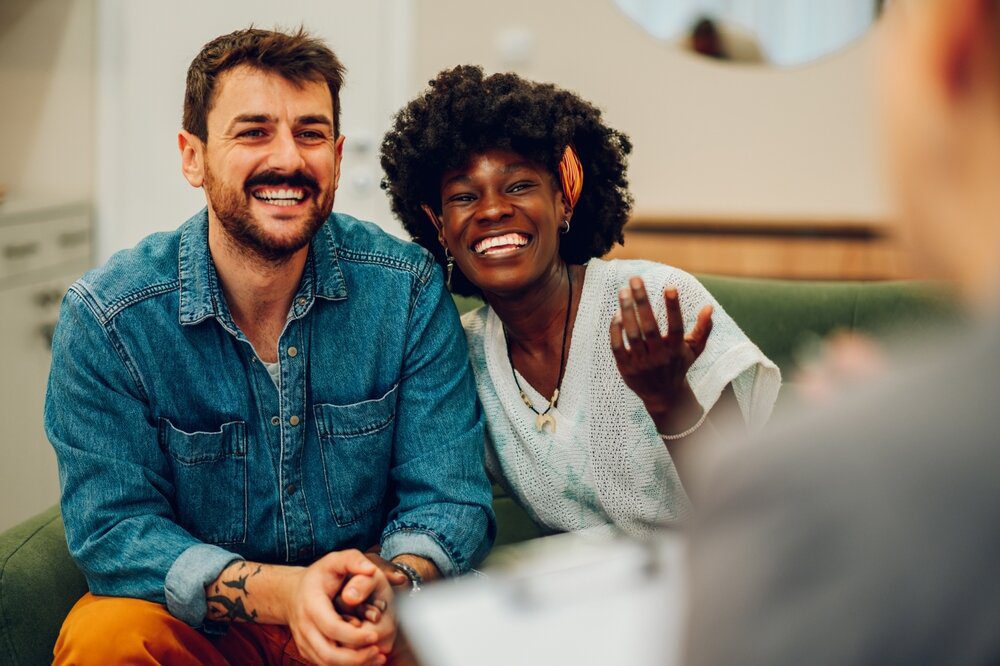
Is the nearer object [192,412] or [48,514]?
[192,412]

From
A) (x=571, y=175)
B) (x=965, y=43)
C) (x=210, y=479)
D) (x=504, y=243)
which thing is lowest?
(x=210, y=479)

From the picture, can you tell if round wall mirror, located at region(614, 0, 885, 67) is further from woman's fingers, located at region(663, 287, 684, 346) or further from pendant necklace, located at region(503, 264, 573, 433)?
woman's fingers, located at region(663, 287, 684, 346)

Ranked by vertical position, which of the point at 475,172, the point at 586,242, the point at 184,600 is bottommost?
the point at 184,600

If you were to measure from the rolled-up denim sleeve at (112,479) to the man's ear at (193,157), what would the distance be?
0.25 metres

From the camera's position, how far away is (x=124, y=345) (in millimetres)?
1444

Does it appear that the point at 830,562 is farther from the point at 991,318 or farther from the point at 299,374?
the point at 299,374

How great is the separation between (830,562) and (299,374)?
124cm

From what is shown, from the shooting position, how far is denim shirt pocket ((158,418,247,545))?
147 cm

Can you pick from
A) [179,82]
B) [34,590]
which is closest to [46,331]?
[179,82]

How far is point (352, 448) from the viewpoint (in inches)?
61.0

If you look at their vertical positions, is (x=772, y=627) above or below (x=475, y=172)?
below

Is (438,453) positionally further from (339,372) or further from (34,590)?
(34,590)

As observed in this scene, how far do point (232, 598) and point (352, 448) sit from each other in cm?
29

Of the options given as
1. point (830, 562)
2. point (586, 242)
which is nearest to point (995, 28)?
point (830, 562)
